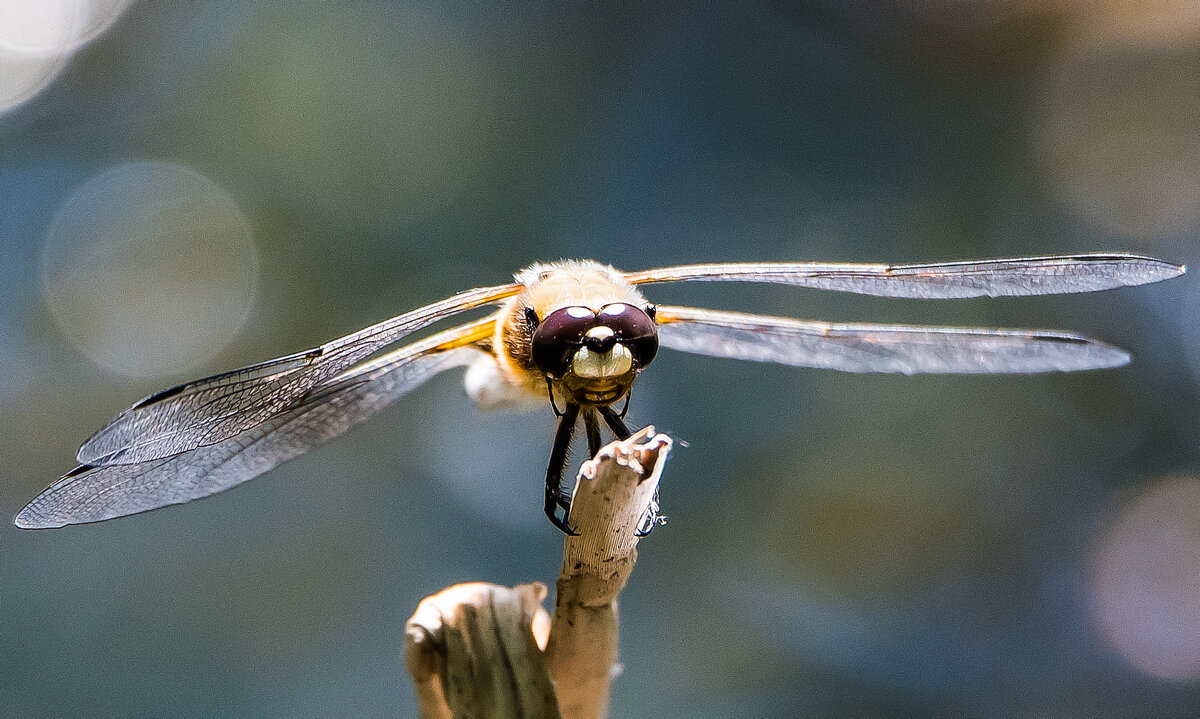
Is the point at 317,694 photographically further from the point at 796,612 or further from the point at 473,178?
the point at 473,178

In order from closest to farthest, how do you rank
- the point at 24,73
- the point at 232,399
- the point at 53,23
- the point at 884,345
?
the point at 232,399
the point at 884,345
the point at 53,23
the point at 24,73

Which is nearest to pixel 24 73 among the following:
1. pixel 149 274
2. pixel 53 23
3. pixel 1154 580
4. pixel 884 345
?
pixel 53 23

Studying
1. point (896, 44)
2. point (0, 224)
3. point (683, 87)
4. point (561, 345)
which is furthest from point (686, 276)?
point (0, 224)

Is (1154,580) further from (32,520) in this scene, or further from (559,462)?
(32,520)

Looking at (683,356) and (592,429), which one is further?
(683,356)

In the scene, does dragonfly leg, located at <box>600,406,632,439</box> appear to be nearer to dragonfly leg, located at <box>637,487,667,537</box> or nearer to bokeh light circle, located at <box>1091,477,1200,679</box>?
dragonfly leg, located at <box>637,487,667,537</box>

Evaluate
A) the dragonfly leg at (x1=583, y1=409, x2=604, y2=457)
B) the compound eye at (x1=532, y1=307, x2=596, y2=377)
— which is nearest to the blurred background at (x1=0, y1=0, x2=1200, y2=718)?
the dragonfly leg at (x1=583, y1=409, x2=604, y2=457)
